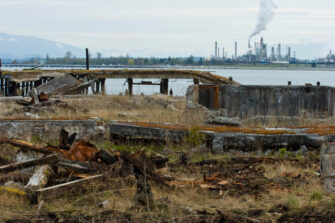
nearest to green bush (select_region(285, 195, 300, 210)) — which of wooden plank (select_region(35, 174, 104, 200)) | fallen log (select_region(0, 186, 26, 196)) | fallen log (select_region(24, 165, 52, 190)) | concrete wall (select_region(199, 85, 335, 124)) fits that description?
wooden plank (select_region(35, 174, 104, 200))

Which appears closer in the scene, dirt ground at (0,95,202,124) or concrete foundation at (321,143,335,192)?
concrete foundation at (321,143,335,192)

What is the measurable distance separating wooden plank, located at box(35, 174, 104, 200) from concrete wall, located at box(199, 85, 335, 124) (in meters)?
9.34

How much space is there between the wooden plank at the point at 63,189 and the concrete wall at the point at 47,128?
461 centimetres

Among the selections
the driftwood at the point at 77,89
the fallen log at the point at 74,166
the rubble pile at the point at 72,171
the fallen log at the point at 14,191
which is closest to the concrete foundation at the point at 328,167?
the rubble pile at the point at 72,171

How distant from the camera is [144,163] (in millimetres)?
7379

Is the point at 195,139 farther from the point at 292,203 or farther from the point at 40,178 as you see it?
the point at 292,203

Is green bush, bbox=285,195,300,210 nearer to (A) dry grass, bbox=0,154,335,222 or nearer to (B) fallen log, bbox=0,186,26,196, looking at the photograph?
(A) dry grass, bbox=0,154,335,222

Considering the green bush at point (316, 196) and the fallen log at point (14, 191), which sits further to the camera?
the fallen log at point (14, 191)

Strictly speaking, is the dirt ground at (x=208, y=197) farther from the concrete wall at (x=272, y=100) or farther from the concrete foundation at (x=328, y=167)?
the concrete wall at (x=272, y=100)

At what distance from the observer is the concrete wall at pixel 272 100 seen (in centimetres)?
1642

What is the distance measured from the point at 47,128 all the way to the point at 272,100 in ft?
24.9

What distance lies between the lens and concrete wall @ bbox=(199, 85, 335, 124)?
16.4 m

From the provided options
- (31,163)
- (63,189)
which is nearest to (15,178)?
(31,163)

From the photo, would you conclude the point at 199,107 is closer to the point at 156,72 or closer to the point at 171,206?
the point at 171,206
